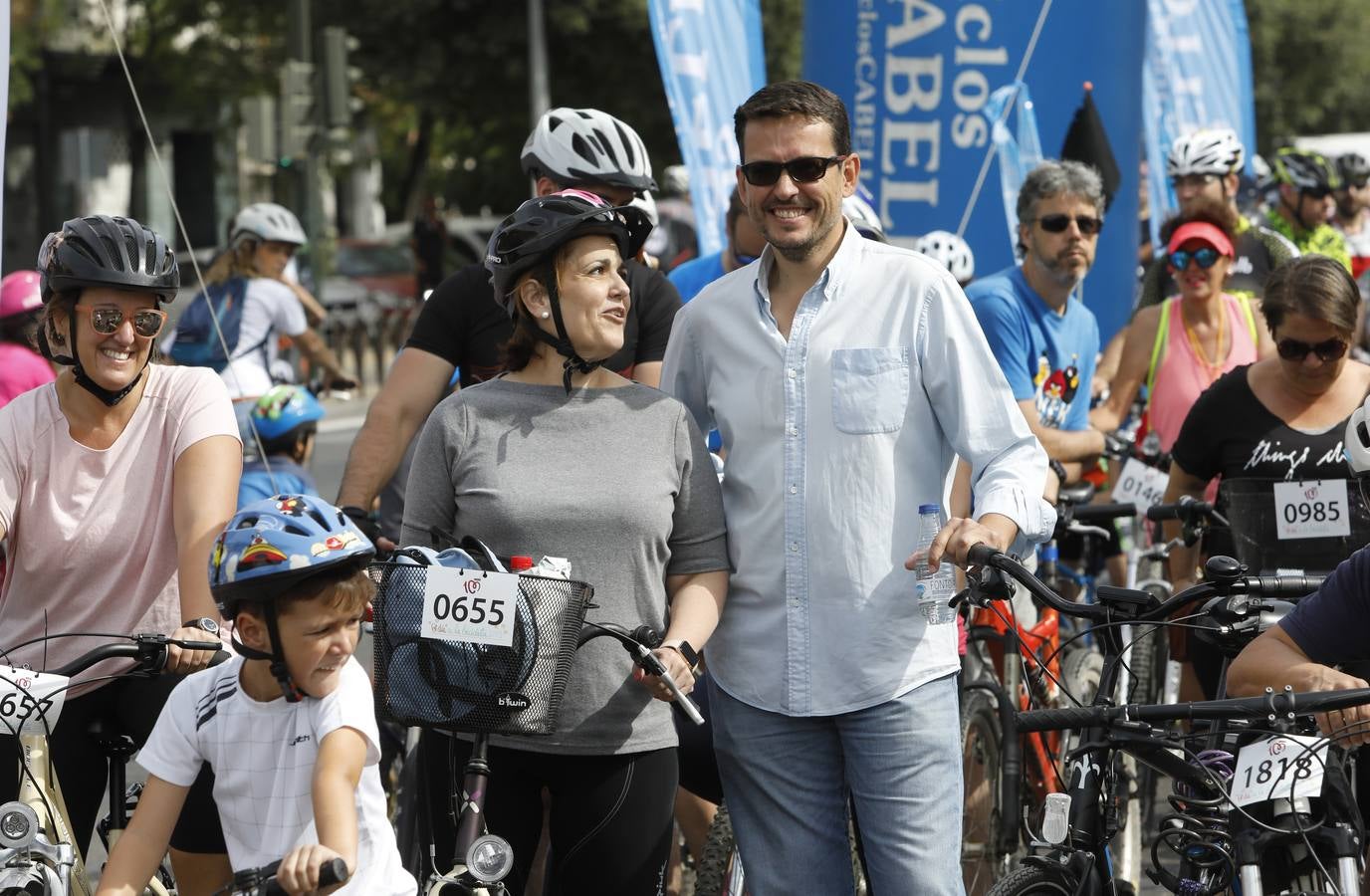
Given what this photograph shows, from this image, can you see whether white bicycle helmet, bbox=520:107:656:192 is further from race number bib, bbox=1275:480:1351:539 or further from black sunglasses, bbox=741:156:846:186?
race number bib, bbox=1275:480:1351:539

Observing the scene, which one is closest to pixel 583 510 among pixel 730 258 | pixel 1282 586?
pixel 1282 586

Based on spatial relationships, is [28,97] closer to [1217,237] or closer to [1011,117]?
[1011,117]

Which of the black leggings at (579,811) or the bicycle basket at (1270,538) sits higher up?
the bicycle basket at (1270,538)

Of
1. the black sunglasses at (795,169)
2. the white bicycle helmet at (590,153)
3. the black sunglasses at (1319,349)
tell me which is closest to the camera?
the black sunglasses at (795,169)

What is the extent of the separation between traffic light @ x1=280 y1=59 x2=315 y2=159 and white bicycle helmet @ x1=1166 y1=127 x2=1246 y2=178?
39.1 ft

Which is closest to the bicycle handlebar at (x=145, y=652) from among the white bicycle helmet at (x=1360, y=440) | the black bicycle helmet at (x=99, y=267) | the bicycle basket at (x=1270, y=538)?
the black bicycle helmet at (x=99, y=267)

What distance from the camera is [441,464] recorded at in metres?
4.15

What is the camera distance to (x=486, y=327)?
18.2 ft

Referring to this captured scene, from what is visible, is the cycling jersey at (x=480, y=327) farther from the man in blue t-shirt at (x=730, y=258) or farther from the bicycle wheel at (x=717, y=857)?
the bicycle wheel at (x=717, y=857)

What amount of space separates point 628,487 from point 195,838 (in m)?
1.18

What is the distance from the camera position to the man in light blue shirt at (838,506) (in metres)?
4.05

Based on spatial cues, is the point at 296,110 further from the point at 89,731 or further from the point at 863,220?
the point at 89,731

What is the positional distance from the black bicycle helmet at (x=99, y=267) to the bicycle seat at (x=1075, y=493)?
3.31 metres

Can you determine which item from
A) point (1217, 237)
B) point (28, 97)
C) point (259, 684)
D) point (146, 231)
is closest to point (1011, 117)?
point (1217, 237)
